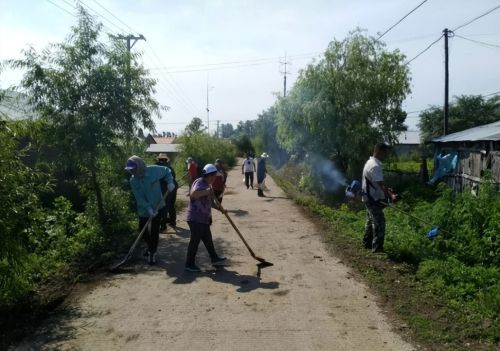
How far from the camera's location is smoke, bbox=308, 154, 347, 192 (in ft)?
68.2

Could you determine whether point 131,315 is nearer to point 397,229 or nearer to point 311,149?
point 397,229

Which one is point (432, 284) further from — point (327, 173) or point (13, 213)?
point (327, 173)

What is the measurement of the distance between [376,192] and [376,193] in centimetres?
2

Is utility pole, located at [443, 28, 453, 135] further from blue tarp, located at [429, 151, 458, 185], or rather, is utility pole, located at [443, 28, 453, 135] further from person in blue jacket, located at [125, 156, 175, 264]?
person in blue jacket, located at [125, 156, 175, 264]

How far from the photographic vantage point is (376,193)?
7.27m

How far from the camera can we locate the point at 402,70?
67.8 ft

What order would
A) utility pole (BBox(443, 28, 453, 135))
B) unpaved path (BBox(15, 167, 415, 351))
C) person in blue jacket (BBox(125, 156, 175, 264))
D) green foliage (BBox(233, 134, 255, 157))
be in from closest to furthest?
1. unpaved path (BBox(15, 167, 415, 351))
2. person in blue jacket (BBox(125, 156, 175, 264))
3. utility pole (BBox(443, 28, 453, 135))
4. green foliage (BBox(233, 134, 255, 157))

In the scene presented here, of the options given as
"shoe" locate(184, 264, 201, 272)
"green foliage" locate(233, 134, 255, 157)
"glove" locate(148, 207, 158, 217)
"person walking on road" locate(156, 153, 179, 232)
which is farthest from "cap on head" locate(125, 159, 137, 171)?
"green foliage" locate(233, 134, 255, 157)

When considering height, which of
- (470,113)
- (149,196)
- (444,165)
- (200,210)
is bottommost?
(200,210)

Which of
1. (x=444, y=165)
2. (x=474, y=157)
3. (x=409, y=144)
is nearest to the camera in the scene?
(x=474, y=157)

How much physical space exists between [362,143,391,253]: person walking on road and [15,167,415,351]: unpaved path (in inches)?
34.2

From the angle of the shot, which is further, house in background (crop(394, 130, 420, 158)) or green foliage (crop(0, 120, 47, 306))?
house in background (crop(394, 130, 420, 158))

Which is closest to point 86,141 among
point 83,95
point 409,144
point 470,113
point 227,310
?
point 83,95

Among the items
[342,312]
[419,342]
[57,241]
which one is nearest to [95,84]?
[57,241]
